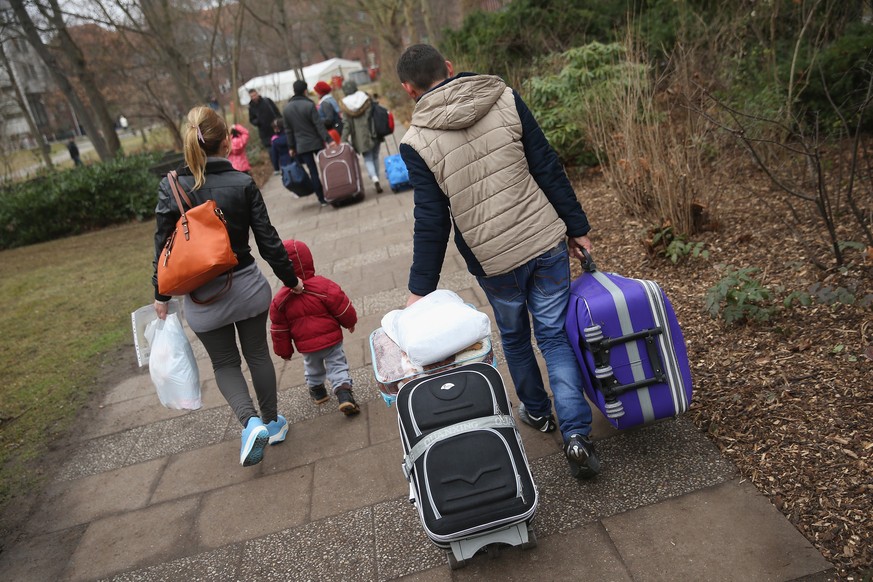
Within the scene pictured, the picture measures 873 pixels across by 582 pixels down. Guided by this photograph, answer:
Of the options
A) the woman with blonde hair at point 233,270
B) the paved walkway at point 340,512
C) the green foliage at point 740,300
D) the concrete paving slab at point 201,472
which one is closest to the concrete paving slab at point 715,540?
the paved walkway at point 340,512

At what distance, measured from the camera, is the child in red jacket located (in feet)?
12.7

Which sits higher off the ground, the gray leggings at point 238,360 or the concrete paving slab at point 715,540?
the gray leggings at point 238,360

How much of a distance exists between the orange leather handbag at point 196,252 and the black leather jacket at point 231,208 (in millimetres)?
115

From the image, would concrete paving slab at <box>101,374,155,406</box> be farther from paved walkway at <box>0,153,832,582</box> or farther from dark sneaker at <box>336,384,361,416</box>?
dark sneaker at <box>336,384,361,416</box>

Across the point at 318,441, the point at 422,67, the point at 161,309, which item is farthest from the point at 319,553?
the point at 422,67

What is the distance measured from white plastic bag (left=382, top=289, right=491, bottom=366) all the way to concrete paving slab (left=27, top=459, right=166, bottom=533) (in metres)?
1.93

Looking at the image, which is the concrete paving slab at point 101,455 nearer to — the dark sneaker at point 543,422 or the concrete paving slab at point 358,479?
the concrete paving slab at point 358,479

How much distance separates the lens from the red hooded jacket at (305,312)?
12.7 ft

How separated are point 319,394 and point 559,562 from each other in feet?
6.86

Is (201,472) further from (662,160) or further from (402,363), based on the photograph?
(662,160)

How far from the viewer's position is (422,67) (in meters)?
2.74

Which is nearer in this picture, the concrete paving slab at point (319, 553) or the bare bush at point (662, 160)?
the concrete paving slab at point (319, 553)

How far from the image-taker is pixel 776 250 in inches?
179

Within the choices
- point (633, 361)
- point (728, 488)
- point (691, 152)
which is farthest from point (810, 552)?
point (691, 152)
